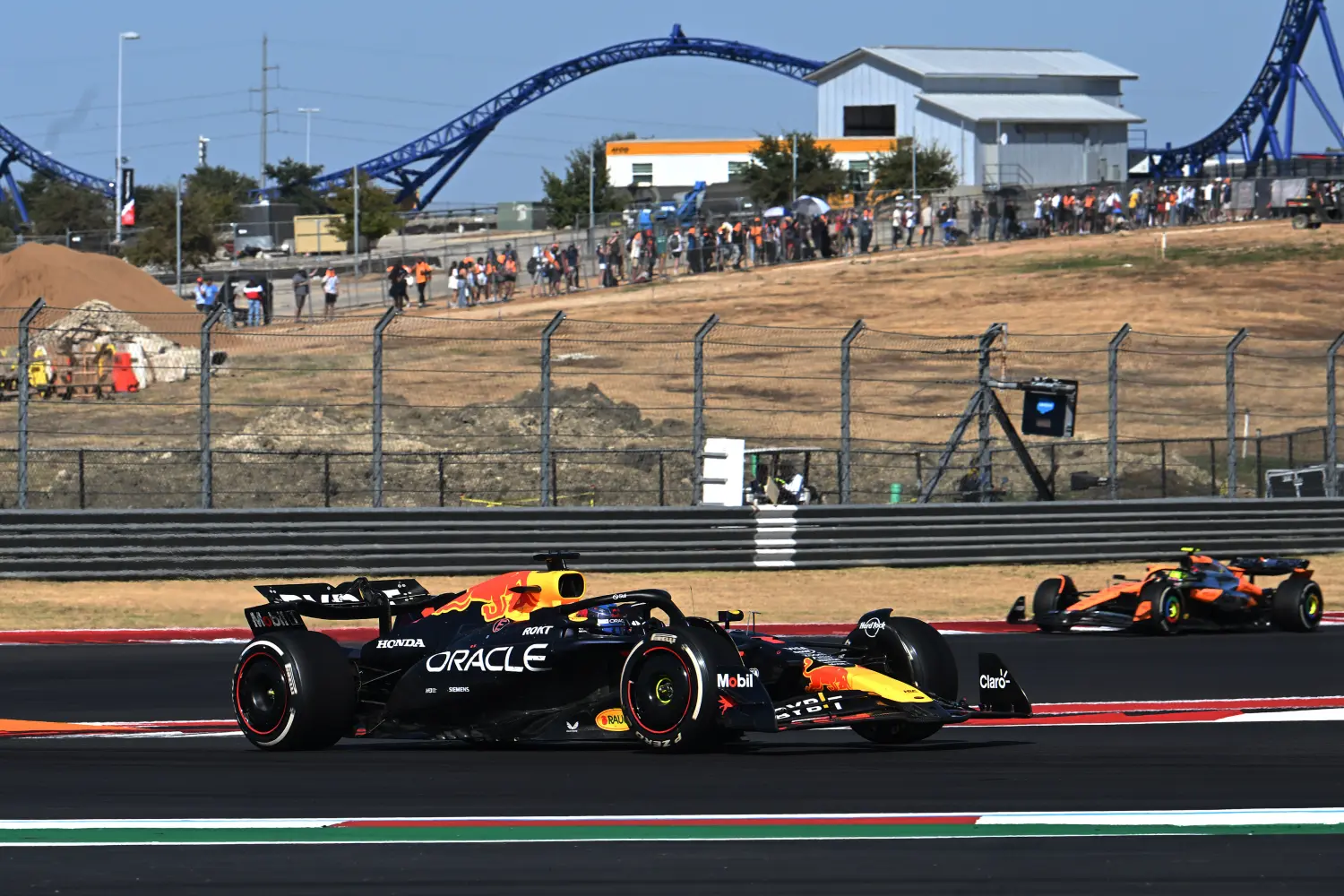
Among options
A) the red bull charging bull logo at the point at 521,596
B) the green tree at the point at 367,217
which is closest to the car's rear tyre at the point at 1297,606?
the red bull charging bull logo at the point at 521,596

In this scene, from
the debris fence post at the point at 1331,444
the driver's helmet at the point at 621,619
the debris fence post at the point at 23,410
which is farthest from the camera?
the debris fence post at the point at 1331,444

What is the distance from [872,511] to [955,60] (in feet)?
213

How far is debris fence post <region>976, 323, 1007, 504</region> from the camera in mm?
23641

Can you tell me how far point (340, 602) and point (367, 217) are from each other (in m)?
58.0

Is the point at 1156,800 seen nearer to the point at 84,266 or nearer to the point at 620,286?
the point at 84,266

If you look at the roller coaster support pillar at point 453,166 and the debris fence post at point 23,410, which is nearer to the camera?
the debris fence post at point 23,410

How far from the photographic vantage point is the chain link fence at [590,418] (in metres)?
22.2

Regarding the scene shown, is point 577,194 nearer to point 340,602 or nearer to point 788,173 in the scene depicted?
point 788,173

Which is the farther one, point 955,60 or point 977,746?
A: point 955,60

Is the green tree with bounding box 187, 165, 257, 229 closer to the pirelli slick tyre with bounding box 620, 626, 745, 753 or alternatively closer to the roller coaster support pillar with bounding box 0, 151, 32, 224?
the roller coaster support pillar with bounding box 0, 151, 32, 224

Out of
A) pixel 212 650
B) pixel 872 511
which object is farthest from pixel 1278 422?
pixel 212 650

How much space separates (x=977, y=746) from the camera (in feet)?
32.9

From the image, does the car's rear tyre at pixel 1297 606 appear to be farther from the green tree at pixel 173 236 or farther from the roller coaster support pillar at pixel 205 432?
the green tree at pixel 173 236

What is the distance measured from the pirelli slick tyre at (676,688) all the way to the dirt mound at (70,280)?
33964mm
